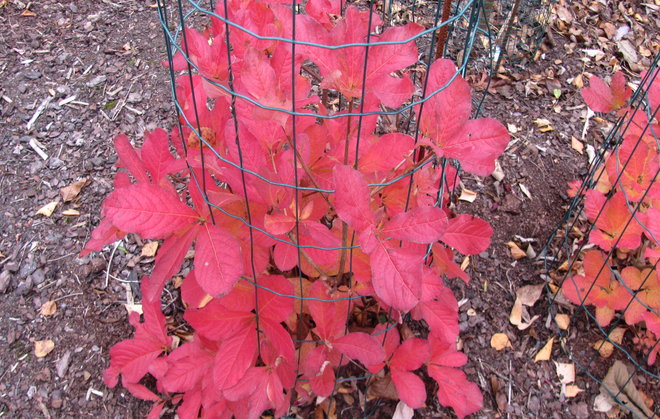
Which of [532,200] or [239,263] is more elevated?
[239,263]

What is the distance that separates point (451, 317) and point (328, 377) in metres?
0.37

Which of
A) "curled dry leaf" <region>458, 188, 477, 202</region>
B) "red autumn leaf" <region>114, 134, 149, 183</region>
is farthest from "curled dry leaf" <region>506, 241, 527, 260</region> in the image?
"red autumn leaf" <region>114, 134, 149, 183</region>

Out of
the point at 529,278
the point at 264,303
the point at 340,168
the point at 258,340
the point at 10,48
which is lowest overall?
the point at 529,278

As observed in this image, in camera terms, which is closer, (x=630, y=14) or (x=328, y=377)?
(x=328, y=377)

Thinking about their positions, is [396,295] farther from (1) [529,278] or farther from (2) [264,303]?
(1) [529,278]

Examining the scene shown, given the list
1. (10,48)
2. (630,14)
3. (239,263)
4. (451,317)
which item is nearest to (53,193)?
(10,48)

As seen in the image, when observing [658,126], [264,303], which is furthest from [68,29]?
[658,126]

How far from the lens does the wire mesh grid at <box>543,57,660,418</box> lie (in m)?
1.67

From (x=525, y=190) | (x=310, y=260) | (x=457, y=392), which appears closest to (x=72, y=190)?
(x=310, y=260)

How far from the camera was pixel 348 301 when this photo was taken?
139 centimetres

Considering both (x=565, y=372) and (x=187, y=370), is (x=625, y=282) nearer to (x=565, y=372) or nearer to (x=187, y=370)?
(x=565, y=372)

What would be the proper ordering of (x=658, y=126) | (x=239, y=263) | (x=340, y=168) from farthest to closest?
(x=658, y=126), (x=239, y=263), (x=340, y=168)

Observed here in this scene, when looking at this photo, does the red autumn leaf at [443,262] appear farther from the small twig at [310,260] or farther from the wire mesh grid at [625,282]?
the wire mesh grid at [625,282]

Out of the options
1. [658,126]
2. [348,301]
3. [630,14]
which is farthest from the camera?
[630,14]
